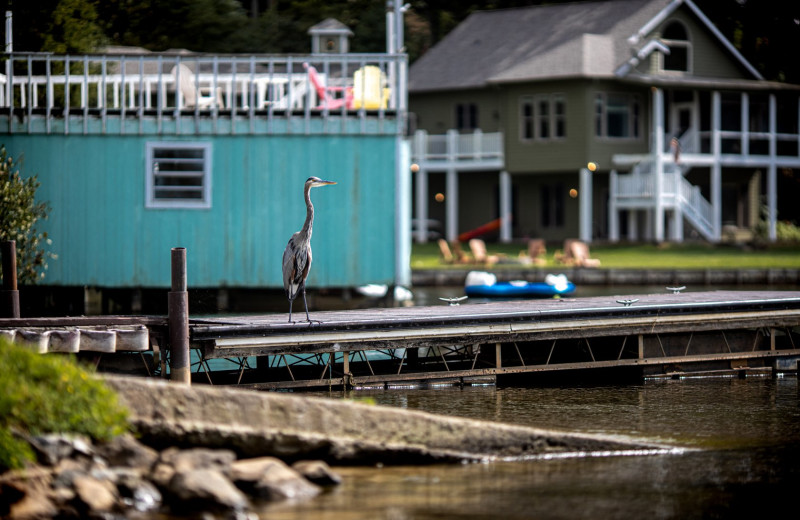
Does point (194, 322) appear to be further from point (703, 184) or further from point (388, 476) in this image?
point (703, 184)

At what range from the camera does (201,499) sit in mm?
10211

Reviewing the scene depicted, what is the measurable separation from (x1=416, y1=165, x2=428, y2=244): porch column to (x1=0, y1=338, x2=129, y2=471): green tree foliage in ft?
113

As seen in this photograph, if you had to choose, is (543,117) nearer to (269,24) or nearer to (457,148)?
(457,148)

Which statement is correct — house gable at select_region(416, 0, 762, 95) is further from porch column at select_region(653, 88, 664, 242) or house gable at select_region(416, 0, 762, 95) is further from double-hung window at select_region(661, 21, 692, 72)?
porch column at select_region(653, 88, 664, 242)

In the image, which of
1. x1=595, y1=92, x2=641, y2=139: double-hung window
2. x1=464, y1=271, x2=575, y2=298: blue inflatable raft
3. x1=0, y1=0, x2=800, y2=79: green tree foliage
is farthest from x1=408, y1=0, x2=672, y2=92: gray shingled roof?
x1=464, y1=271, x2=575, y2=298: blue inflatable raft

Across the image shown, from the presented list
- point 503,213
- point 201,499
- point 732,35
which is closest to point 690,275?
point 503,213

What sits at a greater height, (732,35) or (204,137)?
(732,35)

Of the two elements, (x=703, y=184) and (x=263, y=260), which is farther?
(x=703, y=184)

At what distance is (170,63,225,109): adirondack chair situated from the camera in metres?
22.3

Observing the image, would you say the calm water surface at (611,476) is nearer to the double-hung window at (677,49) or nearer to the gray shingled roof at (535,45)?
the gray shingled roof at (535,45)

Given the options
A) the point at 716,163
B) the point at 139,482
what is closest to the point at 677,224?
the point at 716,163

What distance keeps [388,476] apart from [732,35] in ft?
143

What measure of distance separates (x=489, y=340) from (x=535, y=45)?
2970 cm

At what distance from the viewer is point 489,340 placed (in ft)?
55.9
